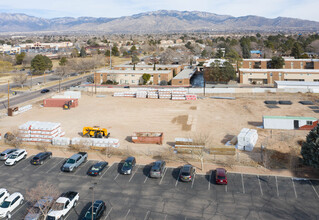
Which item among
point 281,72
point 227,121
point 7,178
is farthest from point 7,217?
point 281,72

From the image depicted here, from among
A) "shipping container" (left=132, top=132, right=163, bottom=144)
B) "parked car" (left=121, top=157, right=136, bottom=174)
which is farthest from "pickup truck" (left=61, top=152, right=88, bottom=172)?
"shipping container" (left=132, top=132, right=163, bottom=144)

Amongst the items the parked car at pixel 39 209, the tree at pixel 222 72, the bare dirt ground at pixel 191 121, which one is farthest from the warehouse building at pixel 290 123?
the tree at pixel 222 72

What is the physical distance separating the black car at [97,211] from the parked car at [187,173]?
21.9 ft

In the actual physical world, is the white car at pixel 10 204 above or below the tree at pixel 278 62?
below

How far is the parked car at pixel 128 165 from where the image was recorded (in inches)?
934

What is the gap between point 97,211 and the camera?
697 inches

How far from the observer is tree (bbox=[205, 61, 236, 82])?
61.7 metres

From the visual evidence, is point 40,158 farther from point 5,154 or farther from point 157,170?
point 157,170

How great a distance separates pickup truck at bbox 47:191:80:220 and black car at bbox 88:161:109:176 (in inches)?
158

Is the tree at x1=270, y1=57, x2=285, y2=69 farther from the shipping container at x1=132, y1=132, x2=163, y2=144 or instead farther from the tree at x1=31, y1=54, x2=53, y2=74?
the tree at x1=31, y1=54, x2=53, y2=74

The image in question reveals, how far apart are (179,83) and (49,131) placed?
38.2 meters

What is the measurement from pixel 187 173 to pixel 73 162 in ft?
33.3

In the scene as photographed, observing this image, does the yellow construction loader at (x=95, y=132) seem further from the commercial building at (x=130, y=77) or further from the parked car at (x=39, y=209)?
the commercial building at (x=130, y=77)

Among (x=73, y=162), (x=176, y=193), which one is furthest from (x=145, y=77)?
(x=176, y=193)
